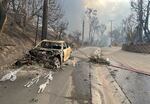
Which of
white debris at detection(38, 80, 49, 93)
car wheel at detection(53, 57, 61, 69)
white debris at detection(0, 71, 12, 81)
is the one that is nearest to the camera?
white debris at detection(38, 80, 49, 93)

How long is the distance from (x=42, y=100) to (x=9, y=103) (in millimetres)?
1152

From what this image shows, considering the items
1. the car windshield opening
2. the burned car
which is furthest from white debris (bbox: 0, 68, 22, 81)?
the car windshield opening

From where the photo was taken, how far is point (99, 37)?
197500 mm

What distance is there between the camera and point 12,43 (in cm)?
3381

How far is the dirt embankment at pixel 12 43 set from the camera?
27.0m

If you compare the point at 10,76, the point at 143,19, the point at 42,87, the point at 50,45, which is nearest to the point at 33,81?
the point at 10,76

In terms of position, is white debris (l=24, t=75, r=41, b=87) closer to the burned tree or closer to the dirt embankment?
the dirt embankment

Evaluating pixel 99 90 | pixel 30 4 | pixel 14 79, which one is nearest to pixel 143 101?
pixel 99 90

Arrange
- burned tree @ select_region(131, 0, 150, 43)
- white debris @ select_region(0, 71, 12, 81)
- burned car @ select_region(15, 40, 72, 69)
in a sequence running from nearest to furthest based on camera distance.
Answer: white debris @ select_region(0, 71, 12, 81) < burned car @ select_region(15, 40, 72, 69) < burned tree @ select_region(131, 0, 150, 43)

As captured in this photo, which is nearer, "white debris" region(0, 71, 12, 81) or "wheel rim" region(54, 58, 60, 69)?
"white debris" region(0, 71, 12, 81)

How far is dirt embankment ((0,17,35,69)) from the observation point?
88.7ft

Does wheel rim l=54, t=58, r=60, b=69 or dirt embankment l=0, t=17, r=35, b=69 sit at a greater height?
dirt embankment l=0, t=17, r=35, b=69

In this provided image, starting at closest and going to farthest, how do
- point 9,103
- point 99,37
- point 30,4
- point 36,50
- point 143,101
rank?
point 9,103
point 143,101
point 36,50
point 30,4
point 99,37

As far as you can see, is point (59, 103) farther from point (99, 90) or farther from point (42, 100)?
point (99, 90)
